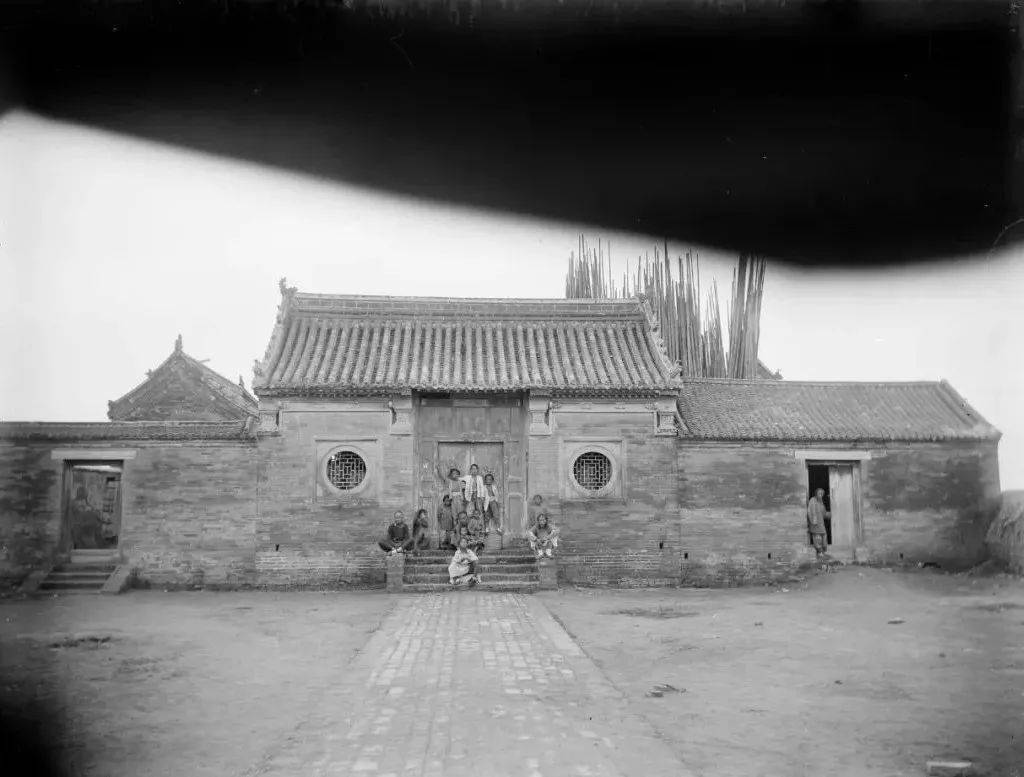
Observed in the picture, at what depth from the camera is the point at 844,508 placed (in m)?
17.0

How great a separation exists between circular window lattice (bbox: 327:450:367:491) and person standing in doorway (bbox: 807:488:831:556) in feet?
31.8

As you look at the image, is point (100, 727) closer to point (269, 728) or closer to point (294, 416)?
point (269, 728)

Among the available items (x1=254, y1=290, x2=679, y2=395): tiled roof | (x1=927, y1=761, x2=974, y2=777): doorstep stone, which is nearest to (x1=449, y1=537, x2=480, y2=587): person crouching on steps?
(x1=254, y1=290, x2=679, y2=395): tiled roof

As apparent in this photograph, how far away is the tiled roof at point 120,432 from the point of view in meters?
15.5

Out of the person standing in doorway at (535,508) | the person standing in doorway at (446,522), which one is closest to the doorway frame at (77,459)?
the person standing in doorway at (446,522)

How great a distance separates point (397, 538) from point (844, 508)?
31.6 feet

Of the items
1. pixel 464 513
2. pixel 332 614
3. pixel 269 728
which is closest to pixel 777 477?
pixel 464 513

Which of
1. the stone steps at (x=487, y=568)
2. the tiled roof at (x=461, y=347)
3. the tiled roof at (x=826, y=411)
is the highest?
the tiled roof at (x=461, y=347)

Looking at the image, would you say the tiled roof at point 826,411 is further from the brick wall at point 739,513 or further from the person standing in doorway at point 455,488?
the person standing in doorway at point 455,488

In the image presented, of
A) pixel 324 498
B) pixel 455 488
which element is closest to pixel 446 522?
pixel 455 488

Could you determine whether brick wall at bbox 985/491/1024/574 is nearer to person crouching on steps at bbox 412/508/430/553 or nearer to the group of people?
the group of people

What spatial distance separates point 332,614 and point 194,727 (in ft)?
19.9

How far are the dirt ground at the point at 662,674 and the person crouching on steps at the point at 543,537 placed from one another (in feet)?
5.35

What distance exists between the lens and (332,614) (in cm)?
1184
